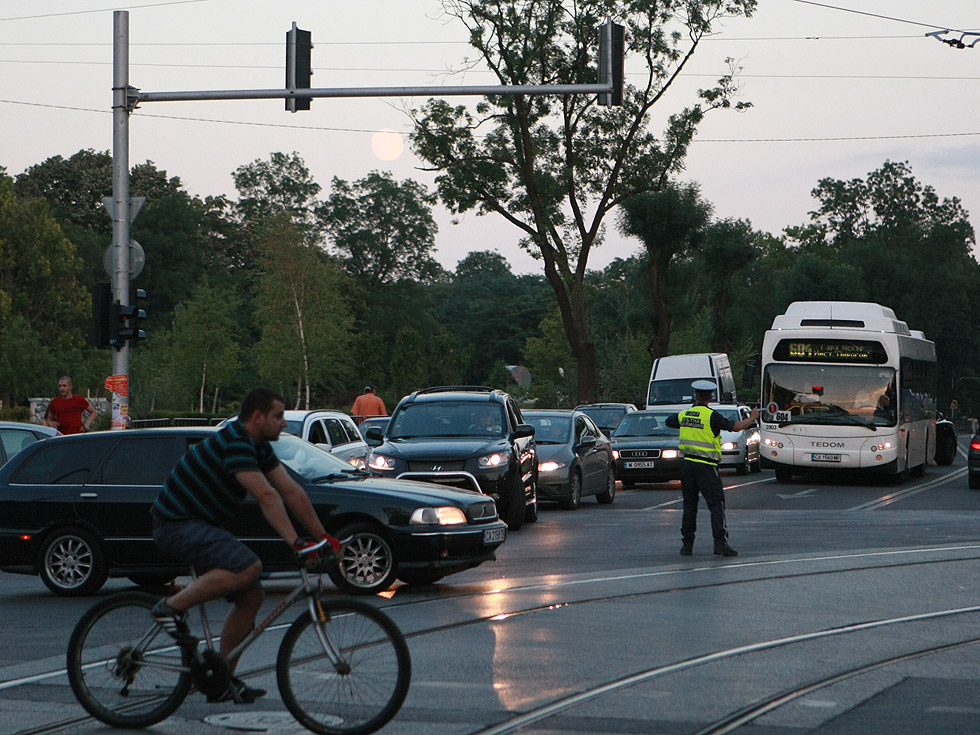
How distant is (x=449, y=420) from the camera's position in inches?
791

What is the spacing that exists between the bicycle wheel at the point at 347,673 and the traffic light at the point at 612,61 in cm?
1170

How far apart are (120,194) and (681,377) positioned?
25.1 m

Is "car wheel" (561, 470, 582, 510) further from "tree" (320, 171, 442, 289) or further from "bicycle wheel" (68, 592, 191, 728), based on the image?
"tree" (320, 171, 442, 289)

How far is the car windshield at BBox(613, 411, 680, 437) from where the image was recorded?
3175cm

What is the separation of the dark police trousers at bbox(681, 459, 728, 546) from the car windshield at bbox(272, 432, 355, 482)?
4141 millimetres

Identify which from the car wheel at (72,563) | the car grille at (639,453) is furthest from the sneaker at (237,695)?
the car grille at (639,453)

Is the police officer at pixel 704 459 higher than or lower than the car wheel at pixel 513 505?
higher

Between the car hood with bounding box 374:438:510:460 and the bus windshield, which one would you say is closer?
the car hood with bounding box 374:438:510:460

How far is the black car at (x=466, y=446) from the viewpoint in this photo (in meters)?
18.5

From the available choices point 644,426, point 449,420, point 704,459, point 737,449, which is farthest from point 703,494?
point 737,449

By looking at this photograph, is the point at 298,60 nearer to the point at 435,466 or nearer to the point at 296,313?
the point at 435,466

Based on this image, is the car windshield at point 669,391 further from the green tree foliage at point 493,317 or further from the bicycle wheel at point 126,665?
the green tree foliage at point 493,317

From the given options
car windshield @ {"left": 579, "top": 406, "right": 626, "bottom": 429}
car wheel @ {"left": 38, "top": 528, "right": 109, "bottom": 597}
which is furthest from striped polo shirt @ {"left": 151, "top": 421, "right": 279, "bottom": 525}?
car windshield @ {"left": 579, "top": 406, "right": 626, "bottom": 429}

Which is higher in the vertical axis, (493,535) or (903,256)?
(903,256)
